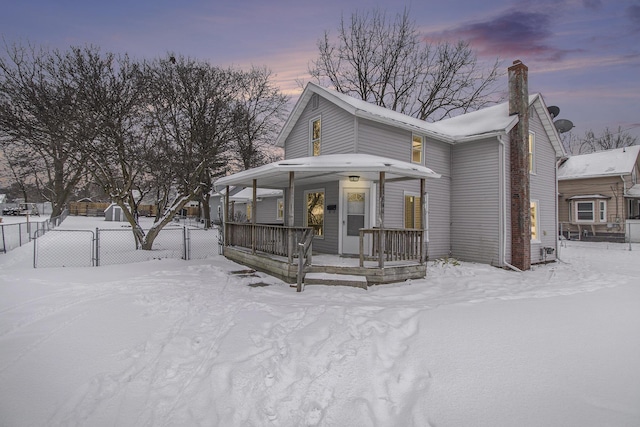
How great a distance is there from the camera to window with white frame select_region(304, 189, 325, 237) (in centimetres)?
1142

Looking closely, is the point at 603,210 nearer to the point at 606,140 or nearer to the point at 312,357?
the point at 312,357

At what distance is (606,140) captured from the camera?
3919 cm

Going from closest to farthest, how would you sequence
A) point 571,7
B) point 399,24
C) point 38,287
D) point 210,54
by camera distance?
point 38,287, point 571,7, point 210,54, point 399,24

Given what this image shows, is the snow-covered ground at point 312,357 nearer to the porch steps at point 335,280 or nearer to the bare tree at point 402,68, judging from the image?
the porch steps at point 335,280

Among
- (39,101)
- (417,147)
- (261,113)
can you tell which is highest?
(261,113)

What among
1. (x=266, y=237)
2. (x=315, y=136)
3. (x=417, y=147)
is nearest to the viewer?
(x=266, y=237)

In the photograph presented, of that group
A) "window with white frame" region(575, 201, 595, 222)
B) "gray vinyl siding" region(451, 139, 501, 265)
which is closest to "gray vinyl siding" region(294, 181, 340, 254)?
"gray vinyl siding" region(451, 139, 501, 265)

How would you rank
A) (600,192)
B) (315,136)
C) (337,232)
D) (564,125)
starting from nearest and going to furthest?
1. (337,232)
2. (315,136)
3. (564,125)
4. (600,192)

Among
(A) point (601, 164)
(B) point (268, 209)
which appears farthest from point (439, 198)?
(A) point (601, 164)

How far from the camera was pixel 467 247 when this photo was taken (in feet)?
39.4

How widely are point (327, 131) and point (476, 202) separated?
20.4 feet

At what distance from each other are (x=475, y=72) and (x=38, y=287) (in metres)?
26.2

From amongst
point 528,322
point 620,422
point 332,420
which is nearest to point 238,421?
point 332,420

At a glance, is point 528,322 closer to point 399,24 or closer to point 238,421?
point 238,421
